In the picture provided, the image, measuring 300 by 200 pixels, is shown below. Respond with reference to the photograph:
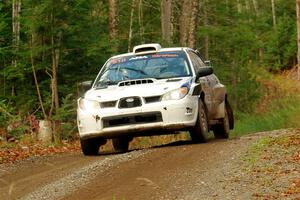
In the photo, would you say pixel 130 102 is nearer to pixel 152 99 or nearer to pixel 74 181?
pixel 152 99

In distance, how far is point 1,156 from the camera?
12328 mm

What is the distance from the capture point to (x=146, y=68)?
12.1m

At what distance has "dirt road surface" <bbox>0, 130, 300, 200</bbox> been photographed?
6.72m

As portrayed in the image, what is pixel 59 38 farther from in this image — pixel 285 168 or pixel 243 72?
pixel 243 72

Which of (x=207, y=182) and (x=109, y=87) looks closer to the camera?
(x=207, y=182)

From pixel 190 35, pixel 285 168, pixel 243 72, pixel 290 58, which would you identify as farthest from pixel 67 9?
pixel 290 58

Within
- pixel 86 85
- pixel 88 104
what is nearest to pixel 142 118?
pixel 88 104

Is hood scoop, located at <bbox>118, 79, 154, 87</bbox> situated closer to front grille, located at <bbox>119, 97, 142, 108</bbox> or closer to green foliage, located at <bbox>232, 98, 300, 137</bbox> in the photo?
front grille, located at <bbox>119, 97, 142, 108</bbox>

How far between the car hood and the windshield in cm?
51

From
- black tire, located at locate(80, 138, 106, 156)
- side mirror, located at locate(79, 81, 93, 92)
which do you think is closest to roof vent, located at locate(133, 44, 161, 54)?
side mirror, located at locate(79, 81, 93, 92)

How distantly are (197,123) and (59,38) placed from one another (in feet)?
25.3

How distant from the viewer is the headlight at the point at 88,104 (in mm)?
11094

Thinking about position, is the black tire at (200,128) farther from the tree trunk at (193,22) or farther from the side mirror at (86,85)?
the tree trunk at (193,22)

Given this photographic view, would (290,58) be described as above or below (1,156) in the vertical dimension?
below
